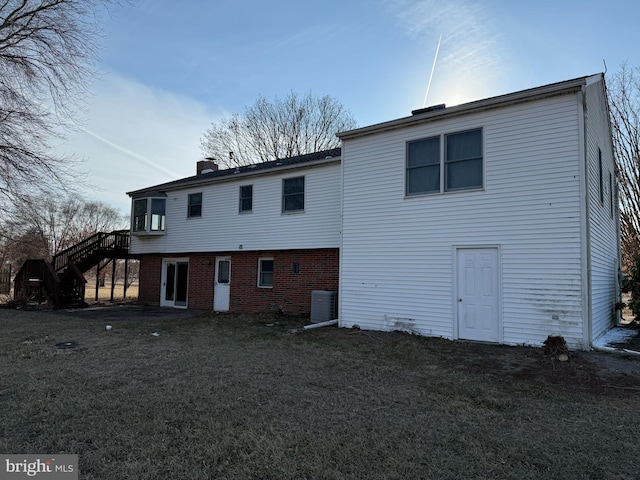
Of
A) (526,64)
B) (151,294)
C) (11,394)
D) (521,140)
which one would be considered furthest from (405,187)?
(151,294)

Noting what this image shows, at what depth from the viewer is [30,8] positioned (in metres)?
13.0

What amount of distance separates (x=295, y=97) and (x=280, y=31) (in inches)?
791

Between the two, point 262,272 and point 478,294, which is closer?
point 478,294

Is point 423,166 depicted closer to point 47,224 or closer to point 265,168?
point 265,168

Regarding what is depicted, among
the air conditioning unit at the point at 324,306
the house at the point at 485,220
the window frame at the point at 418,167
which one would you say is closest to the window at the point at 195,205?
the air conditioning unit at the point at 324,306

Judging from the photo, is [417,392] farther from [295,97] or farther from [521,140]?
[295,97]

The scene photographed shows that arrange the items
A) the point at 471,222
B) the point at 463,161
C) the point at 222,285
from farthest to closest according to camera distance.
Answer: the point at 222,285 < the point at 463,161 < the point at 471,222

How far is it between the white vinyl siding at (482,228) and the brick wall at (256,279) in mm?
2313

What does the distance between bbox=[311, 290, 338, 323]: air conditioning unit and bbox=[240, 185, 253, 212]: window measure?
4.61 metres

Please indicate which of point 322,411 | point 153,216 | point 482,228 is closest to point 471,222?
point 482,228

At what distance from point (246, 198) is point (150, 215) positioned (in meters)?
5.05

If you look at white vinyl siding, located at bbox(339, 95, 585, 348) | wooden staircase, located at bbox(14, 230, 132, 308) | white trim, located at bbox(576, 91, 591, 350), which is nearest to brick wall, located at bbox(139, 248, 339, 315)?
white vinyl siding, located at bbox(339, 95, 585, 348)

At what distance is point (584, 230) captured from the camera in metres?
7.46

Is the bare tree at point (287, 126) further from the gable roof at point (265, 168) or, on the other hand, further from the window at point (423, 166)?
the window at point (423, 166)
